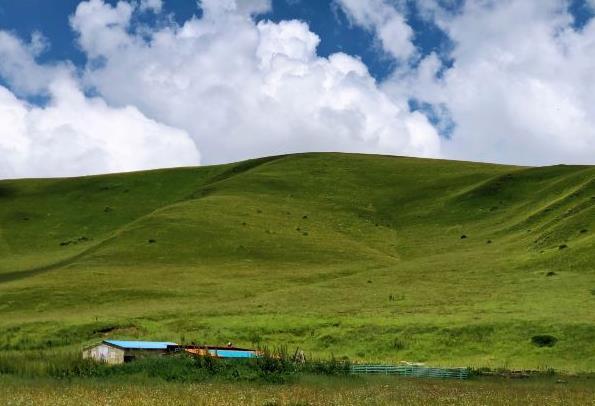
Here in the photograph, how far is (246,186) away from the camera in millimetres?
138750

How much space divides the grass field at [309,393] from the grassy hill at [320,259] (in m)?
12.1

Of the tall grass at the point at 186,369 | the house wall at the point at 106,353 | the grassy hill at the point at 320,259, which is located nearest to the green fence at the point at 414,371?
the tall grass at the point at 186,369

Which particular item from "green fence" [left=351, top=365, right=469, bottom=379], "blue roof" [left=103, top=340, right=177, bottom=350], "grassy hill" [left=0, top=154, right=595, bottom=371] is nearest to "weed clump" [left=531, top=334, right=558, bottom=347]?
"grassy hill" [left=0, top=154, right=595, bottom=371]

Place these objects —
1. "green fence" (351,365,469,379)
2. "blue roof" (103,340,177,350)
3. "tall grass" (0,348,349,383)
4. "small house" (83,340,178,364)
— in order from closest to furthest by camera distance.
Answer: "tall grass" (0,348,349,383), "green fence" (351,365,469,379), "small house" (83,340,178,364), "blue roof" (103,340,177,350)

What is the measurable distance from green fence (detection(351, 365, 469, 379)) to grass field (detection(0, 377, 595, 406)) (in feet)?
7.33

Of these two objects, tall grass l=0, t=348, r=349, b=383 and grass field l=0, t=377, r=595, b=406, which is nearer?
grass field l=0, t=377, r=595, b=406

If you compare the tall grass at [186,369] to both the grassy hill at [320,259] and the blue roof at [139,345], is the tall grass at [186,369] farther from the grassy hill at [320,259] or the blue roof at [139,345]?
the grassy hill at [320,259]

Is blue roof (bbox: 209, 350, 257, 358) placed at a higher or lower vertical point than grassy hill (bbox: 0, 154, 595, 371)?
lower

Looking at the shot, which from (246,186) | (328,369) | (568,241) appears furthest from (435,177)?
(328,369)

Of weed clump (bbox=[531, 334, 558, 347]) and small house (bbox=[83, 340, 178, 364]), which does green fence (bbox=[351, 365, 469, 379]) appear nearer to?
weed clump (bbox=[531, 334, 558, 347])

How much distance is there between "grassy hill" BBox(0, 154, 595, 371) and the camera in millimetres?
53125

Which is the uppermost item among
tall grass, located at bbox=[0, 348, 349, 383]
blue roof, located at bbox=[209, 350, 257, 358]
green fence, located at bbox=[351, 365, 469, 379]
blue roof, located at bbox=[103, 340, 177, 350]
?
tall grass, located at bbox=[0, 348, 349, 383]

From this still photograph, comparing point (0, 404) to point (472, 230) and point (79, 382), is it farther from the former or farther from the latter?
point (472, 230)

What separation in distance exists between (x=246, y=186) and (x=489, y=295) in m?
79.0
